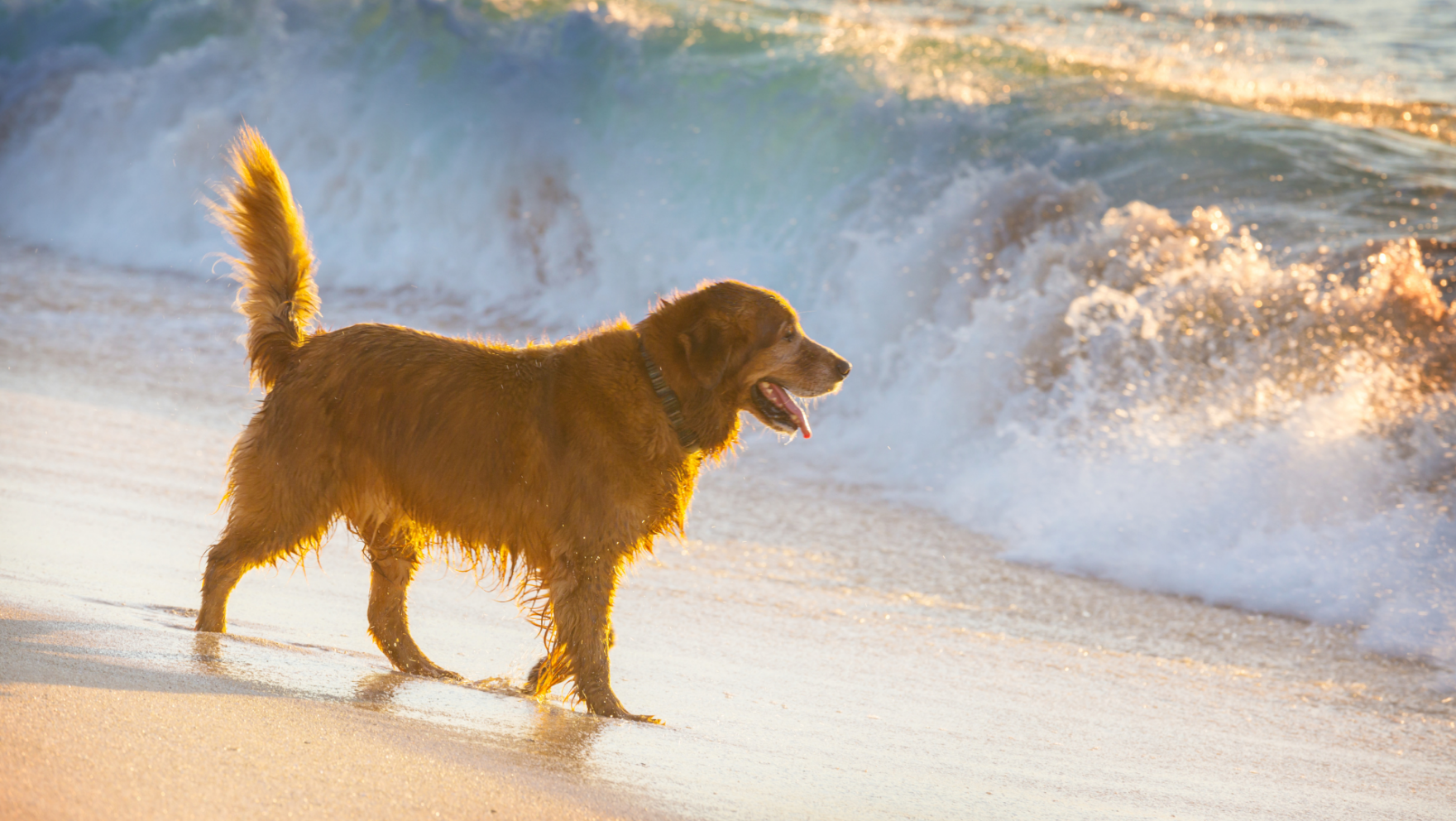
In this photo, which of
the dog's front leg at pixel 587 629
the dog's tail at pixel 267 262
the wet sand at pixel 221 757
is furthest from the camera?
the dog's tail at pixel 267 262

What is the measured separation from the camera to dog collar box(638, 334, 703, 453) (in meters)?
4.48

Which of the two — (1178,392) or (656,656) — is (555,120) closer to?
(1178,392)

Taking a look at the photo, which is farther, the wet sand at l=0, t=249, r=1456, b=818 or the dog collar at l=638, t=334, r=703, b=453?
the dog collar at l=638, t=334, r=703, b=453

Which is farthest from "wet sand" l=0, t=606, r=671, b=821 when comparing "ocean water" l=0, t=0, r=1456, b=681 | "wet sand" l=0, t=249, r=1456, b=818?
"ocean water" l=0, t=0, r=1456, b=681

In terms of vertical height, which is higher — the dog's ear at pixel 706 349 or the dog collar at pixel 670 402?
the dog's ear at pixel 706 349

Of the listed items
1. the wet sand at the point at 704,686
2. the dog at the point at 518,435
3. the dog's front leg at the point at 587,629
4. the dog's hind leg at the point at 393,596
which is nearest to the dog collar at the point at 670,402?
the dog at the point at 518,435

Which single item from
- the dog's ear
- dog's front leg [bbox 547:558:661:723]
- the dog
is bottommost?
dog's front leg [bbox 547:558:661:723]

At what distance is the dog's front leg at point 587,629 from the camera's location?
14.2ft

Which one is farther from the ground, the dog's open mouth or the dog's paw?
the dog's open mouth

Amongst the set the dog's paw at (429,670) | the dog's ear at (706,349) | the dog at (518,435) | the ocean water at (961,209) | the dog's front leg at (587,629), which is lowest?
the dog's paw at (429,670)

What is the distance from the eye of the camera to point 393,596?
4820 millimetres

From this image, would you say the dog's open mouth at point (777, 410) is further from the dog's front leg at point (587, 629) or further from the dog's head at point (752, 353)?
the dog's front leg at point (587, 629)

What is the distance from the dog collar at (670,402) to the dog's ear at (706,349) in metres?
0.11

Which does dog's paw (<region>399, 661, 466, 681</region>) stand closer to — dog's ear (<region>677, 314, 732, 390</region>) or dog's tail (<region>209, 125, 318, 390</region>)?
dog's tail (<region>209, 125, 318, 390</region>)
